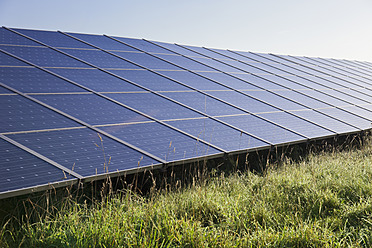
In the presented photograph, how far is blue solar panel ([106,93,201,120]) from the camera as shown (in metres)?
9.21

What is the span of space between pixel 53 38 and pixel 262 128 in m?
7.79

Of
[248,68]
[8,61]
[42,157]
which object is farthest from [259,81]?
[42,157]

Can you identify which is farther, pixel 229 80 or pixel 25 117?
pixel 229 80

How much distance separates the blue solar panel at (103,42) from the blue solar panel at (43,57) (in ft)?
8.94

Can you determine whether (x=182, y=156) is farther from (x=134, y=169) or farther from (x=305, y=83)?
(x=305, y=83)

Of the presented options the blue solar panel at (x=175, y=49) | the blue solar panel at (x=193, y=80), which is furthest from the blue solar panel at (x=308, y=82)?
the blue solar panel at (x=193, y=80)

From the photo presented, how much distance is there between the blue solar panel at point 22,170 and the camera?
5.38m

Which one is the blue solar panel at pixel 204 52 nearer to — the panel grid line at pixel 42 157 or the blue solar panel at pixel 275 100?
the blue solar panel at pixel 275 100

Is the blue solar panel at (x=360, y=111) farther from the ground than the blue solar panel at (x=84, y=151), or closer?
closer

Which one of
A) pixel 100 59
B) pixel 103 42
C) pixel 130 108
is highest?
pixel 103 42

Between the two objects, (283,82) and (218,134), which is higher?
(283,82)

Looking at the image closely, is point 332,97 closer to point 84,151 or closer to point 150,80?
point 150,80

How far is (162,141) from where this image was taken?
7.87 meters

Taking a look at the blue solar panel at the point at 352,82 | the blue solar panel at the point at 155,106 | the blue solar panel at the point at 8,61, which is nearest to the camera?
the blue solar panel at the point at 155,106
